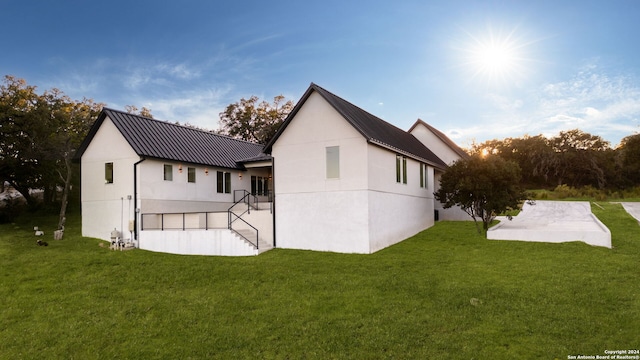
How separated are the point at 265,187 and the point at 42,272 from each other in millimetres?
16382

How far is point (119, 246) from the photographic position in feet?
70.4

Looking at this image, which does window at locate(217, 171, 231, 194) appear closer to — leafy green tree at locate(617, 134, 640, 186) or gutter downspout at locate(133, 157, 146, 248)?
gutter downspout at locate(133, 157, 146, 248)

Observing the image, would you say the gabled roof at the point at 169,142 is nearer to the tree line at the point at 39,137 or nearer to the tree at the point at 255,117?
the tree line at the point at 39,137

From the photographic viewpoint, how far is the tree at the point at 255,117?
46.0 meters

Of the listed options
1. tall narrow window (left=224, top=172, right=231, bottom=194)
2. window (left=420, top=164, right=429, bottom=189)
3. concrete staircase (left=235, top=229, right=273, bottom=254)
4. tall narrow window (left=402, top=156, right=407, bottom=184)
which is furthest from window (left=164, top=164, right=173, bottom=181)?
window (left=420, top=164, right=429, bottom=189)

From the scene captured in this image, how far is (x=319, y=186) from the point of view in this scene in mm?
19797

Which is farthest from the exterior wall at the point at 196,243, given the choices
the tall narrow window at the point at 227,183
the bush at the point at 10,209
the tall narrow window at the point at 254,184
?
the bush at the point at 10,209

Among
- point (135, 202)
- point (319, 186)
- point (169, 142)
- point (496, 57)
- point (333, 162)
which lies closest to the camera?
point (333, 162)

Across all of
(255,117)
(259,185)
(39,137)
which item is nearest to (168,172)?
(259,185)

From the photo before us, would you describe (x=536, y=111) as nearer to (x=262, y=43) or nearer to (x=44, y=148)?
(x=262, y=43)

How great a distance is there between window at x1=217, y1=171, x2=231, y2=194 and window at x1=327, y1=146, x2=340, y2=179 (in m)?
10.1

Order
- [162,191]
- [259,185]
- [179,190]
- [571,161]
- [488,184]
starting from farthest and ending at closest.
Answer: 1. [571,161]
2. [259,185]
3. [179,190]
4. [162,191]
5. [488,184]

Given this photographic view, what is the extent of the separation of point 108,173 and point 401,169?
53.3ft

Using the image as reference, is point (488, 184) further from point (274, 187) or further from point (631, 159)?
point (631, 159)
